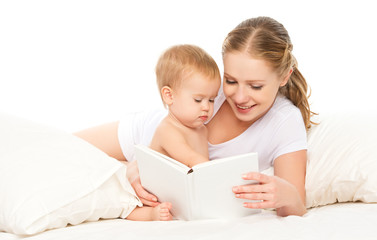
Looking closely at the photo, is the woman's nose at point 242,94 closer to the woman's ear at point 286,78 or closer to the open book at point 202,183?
the woman's ear at point 286,78

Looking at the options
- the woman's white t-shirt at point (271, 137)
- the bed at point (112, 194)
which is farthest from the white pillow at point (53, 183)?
the woman's white t-shirt at point (271, 137)

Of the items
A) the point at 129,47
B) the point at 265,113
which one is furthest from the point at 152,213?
the point at 129,47

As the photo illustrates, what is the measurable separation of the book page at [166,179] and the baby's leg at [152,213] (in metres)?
0.03

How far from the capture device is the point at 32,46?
3162 mm

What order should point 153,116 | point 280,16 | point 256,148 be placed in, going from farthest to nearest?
point 280,16, point 153,116, point 256,148

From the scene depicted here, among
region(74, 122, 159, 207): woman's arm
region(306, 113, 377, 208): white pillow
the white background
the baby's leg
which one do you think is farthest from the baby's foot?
the white background

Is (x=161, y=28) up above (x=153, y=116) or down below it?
above

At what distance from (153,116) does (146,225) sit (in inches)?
35.1

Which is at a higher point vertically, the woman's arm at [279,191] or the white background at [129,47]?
the white background at [129,47]

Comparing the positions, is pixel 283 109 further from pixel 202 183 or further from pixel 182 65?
pixel 202 183

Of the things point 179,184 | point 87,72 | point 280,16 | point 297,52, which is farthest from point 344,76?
point 179,184

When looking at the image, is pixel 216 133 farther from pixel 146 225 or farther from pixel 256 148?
pixel 146 225

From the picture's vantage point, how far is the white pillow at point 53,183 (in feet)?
5.12

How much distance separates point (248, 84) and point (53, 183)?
781 millimetres
